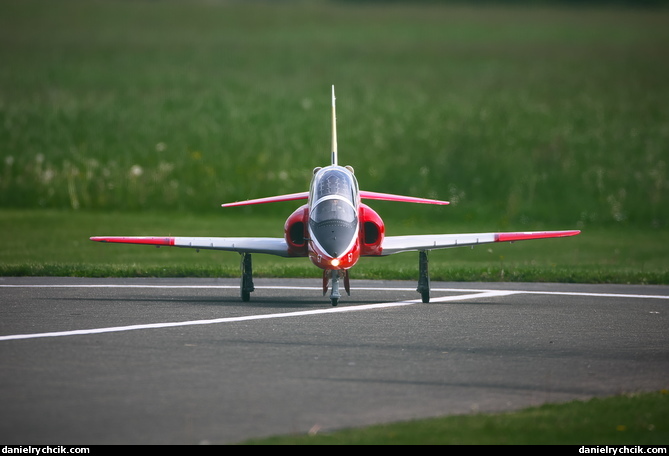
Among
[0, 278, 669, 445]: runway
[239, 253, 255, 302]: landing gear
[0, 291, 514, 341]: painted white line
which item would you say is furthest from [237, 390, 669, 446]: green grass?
[239, 253, 255, 302]: landing gear

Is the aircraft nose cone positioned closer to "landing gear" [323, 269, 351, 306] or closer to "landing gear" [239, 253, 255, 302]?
"landing gear" [323, 269, 351, 306]

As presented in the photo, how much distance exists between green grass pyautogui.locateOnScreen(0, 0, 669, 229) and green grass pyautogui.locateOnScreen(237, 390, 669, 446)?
84.4 feet

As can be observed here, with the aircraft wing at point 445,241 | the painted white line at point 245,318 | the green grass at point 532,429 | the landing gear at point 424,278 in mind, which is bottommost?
the green grass at point 532,429

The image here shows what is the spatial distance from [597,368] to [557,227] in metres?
23.6

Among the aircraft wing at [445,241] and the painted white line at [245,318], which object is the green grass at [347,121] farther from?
the aircraft wing at [445,241]

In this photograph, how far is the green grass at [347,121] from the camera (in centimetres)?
4050

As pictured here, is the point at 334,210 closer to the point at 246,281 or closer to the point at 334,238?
the point at 334,238

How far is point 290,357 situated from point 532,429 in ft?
13.9

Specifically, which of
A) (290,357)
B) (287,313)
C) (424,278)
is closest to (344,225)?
(287,313)

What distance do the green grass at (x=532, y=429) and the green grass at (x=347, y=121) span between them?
84.4ft

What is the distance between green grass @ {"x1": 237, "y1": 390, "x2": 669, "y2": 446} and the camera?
395 inches

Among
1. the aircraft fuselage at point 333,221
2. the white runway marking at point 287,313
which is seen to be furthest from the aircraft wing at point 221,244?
the white runway marking at point 287,313

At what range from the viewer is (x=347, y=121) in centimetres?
4781

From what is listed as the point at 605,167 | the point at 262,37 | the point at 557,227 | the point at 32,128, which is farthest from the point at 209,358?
the point at 262,37
